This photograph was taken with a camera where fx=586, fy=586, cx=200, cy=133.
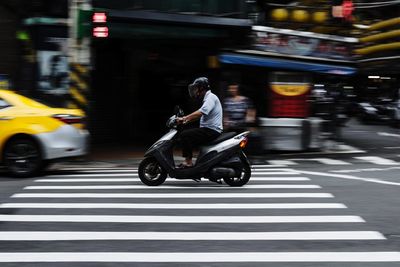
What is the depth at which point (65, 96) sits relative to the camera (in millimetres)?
14102

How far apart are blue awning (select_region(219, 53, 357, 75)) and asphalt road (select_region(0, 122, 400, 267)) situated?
4.41 metres

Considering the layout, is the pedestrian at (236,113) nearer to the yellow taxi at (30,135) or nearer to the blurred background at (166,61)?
the blurred background at (166,61)

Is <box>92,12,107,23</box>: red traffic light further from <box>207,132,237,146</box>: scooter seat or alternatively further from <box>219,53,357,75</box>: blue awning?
<box>207,132,237,146</box>: scooter seat

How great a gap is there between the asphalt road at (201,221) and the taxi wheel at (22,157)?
0.90ft

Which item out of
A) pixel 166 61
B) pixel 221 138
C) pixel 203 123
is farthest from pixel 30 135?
pixel 166 61

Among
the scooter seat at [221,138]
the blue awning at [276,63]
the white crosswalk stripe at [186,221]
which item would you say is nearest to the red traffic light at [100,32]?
the blue awning at [276,63]

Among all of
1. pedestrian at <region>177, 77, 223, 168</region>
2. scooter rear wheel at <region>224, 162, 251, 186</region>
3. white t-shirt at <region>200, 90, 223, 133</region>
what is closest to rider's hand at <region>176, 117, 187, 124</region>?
pedestrian at <region>177, 77, 223, 168</region>

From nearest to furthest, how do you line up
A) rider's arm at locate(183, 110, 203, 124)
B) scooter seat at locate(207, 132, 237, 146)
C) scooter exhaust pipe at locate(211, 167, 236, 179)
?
rider's arm at locate(183, 110, 203, 124) → scooter exhaust pipe at locate(211, 167, 236, 179) → scooter seat at locate(207, 132, 237, 146)

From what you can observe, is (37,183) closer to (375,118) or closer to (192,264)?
(192,264)

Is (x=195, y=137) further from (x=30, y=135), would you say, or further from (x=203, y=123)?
(x=30, y=135)

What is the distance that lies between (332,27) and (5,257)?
1757 centimetres

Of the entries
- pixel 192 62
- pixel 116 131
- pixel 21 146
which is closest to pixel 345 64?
pixel 192 62

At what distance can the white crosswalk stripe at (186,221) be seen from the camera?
556 centimetres

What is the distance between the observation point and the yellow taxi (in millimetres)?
10508
